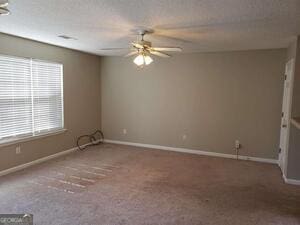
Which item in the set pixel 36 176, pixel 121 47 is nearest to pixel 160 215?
pixel 36 176

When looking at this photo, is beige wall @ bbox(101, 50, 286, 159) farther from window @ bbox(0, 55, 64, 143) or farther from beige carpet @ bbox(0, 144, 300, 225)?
window @ bbox(0, 55, 64, 143)

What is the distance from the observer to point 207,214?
2.82 m

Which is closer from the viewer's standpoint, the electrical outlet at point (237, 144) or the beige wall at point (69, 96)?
the beige wall at point (69, 96)

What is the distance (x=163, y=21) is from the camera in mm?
2918

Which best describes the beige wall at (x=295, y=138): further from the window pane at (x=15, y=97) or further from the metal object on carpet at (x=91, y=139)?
the window pane at (x=15, y=97)

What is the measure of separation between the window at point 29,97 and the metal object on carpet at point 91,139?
2.47 feet

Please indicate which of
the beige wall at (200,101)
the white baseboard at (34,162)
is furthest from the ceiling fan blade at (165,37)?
the white baseboard at (34,162)

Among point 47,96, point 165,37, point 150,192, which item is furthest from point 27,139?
point 165,37

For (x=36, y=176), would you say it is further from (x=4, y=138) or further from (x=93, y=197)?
(x=93, y=197)

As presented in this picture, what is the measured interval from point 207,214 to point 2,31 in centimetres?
407

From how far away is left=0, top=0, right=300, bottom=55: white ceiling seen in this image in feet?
7.76

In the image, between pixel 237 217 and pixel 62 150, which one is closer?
pixel 237 217

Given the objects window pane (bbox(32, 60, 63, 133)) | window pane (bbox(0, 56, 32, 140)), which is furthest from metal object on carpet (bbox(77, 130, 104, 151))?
window pane (bbox(0, 56, 32, 140))

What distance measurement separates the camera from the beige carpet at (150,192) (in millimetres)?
2744
